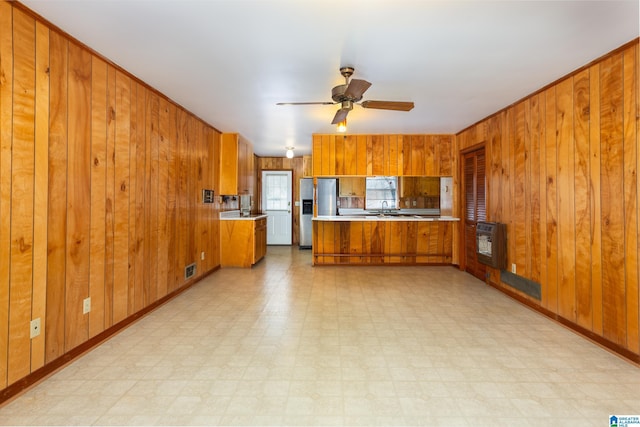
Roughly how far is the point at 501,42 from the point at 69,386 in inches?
155

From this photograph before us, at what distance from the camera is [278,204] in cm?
849

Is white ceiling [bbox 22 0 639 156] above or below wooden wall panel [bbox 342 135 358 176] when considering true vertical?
above

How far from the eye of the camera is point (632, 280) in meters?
2.29

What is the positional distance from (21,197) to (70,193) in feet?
1.20

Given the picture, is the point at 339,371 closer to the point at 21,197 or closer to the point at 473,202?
the point at 21,197

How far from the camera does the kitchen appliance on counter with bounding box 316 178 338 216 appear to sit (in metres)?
6.47

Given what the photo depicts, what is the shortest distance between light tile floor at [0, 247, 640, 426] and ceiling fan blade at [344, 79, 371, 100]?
2206 mm

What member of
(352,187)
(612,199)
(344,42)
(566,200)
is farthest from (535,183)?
(352,187)

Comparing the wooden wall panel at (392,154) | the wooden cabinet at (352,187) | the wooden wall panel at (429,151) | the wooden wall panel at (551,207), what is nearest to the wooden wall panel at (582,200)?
the wooden wall panel at (551,207)

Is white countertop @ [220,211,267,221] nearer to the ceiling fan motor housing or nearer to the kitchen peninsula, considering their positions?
the kitchen peninsula

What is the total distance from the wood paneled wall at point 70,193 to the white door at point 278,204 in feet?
15.8

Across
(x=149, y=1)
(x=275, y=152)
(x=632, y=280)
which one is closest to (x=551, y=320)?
(x=632, y=280)

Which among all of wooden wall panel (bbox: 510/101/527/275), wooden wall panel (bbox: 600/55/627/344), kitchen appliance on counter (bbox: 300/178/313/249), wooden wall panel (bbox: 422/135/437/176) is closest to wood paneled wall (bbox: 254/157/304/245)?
kitchen appliance on counter (bbox: 300/178/313/249)

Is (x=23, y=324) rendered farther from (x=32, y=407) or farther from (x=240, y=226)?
(x=240, y=226)
